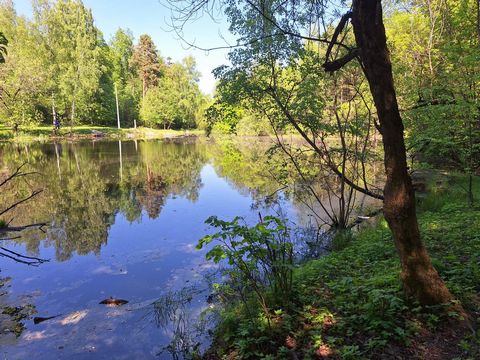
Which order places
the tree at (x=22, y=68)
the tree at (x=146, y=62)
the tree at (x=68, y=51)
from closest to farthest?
the tree at (x=22, y=68)
the tree at (x=68, y=51)
the tree at (x=146, y=62)

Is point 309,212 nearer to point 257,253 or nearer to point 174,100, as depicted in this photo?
point 257,253

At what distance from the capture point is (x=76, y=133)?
49406 mm

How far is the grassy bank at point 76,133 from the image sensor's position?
41.8 metres

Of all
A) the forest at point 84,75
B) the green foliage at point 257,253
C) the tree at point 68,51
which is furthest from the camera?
the tree at point 68,51

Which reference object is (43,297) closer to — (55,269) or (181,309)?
(55,269)

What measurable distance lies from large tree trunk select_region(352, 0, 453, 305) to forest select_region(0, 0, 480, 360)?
0.01 metres

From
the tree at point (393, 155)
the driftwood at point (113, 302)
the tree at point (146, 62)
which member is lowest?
the driftwood at point (113, 302)

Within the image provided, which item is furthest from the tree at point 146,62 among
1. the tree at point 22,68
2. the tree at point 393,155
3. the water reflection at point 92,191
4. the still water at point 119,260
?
the tree at point 393,155

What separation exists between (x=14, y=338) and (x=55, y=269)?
301 centimetres

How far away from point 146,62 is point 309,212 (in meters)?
62.6

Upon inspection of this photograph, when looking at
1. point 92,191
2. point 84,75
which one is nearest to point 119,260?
point 92,191

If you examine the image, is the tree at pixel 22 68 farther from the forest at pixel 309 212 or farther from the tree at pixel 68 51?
the forest at pixel 309 212

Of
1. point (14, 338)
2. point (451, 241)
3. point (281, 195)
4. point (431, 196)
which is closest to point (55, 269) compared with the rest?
point (14, 338)

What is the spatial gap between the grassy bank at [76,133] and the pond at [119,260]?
26.4 m
